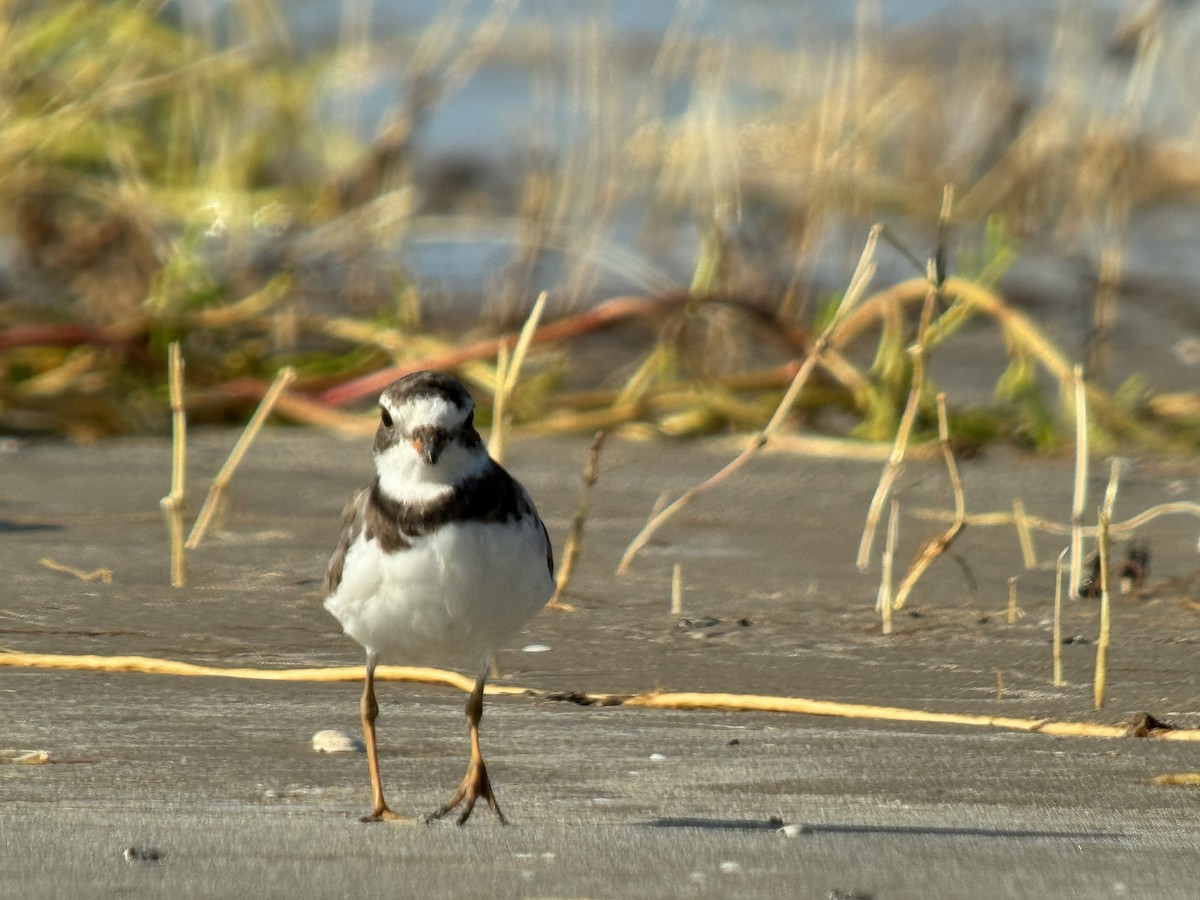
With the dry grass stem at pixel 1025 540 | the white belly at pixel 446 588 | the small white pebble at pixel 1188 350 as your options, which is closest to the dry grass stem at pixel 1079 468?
the dry grass stem at pixel 1025 540

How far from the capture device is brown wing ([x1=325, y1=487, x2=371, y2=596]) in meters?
3.04

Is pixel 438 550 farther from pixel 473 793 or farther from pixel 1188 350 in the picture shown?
pixel 1188 350

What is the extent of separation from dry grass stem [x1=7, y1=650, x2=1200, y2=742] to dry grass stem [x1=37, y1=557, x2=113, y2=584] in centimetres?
70

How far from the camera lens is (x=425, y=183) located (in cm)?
1299

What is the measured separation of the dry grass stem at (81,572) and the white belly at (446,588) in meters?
1.63

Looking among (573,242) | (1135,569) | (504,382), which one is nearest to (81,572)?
(504,382)

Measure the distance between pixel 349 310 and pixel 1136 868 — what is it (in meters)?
→ 6.37

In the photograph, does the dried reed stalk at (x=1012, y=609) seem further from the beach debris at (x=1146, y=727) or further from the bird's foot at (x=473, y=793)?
the bird's foot at (x=473, y=793)

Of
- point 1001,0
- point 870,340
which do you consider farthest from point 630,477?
point 1001,0

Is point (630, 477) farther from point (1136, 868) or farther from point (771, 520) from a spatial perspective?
point (1136, 868)

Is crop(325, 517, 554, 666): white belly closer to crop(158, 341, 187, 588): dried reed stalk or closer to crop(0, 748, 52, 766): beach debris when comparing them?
crop(0, 748, 52, 766): beach debris

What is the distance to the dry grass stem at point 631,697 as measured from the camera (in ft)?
11.2

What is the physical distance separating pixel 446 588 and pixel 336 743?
57 centimetres

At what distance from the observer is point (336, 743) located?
11.0 feet
